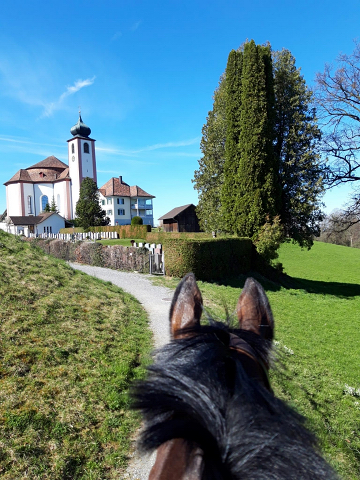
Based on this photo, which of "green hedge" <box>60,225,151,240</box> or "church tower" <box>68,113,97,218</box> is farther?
"church tower" <box>68,113,97,218</box>

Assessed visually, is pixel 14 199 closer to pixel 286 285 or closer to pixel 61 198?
pixel 61 198

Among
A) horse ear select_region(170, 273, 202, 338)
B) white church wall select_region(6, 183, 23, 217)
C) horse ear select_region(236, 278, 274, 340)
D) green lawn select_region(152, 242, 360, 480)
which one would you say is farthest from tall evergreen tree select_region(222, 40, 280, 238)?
white church wall select_region(6, 183, 23, 217)

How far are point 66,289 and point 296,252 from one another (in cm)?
3381

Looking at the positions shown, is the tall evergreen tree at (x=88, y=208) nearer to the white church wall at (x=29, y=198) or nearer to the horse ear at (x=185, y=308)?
the white church wall at (x=29, y=198)

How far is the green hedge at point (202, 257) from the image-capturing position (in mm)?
13055

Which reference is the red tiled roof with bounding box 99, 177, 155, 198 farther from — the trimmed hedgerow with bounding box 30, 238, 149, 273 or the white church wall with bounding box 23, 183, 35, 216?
the trimmed hedgerow with bounding box 30, 238, 149, 273

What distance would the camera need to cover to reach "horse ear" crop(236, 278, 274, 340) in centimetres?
176

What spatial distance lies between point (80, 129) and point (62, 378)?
7033cm

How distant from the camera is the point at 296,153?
18172 millimetres

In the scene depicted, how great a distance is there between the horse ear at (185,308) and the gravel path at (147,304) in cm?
134

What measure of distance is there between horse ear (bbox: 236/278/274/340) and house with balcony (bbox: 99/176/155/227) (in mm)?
58835

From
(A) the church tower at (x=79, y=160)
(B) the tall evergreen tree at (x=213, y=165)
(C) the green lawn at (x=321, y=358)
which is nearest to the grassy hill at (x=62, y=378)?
(C) the green lawn at (x=321, y=358)

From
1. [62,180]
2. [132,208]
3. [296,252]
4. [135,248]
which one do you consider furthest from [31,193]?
[135,248]

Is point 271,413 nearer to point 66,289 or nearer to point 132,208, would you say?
point 66,289
